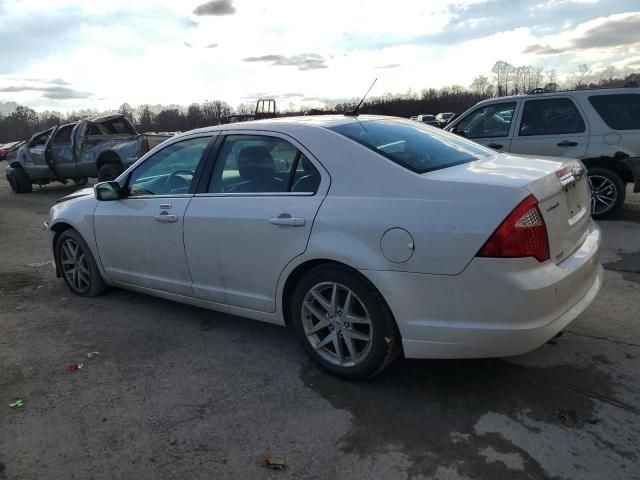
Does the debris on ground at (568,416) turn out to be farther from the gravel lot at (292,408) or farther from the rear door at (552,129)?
the rear door at (552,129)

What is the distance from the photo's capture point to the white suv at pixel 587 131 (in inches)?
283

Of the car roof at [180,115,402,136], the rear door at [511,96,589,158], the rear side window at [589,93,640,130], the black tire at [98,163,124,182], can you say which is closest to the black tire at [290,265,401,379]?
the car roof at [180,115,402,136]

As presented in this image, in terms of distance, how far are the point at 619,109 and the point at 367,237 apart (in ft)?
19.5

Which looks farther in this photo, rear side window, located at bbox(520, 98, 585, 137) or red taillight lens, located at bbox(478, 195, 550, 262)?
rear side window, located at bbox(520, 98, 585, 137)

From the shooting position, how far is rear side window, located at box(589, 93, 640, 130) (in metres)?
7.17

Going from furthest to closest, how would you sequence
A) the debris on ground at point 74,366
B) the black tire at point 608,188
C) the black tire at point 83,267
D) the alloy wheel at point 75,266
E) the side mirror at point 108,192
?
the black tire at point 608,188 → the alloy wheel at point 75,266 → the black tire at point 83,267 → the side mirror at point 108,192 → the debris on ground at point 74,366

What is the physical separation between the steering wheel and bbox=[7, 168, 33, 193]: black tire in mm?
13863

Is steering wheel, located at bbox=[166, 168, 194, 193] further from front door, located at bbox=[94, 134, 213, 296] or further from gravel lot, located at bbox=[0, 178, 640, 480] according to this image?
gravel lot, located at bbox=[0, 178, 640, 480]

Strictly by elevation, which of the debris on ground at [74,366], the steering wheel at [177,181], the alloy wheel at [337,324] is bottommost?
the debris on ground at [74,366]

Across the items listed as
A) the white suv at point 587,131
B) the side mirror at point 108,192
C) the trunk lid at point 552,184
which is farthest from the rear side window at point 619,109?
the side mirror at point 108,192

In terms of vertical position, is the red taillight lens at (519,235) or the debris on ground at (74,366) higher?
the red taillight lens at (519,235)

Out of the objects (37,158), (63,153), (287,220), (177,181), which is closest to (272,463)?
(287,220)

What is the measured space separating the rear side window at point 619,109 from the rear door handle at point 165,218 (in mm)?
6109

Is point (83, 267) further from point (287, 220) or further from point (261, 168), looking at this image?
point (287, 220)
